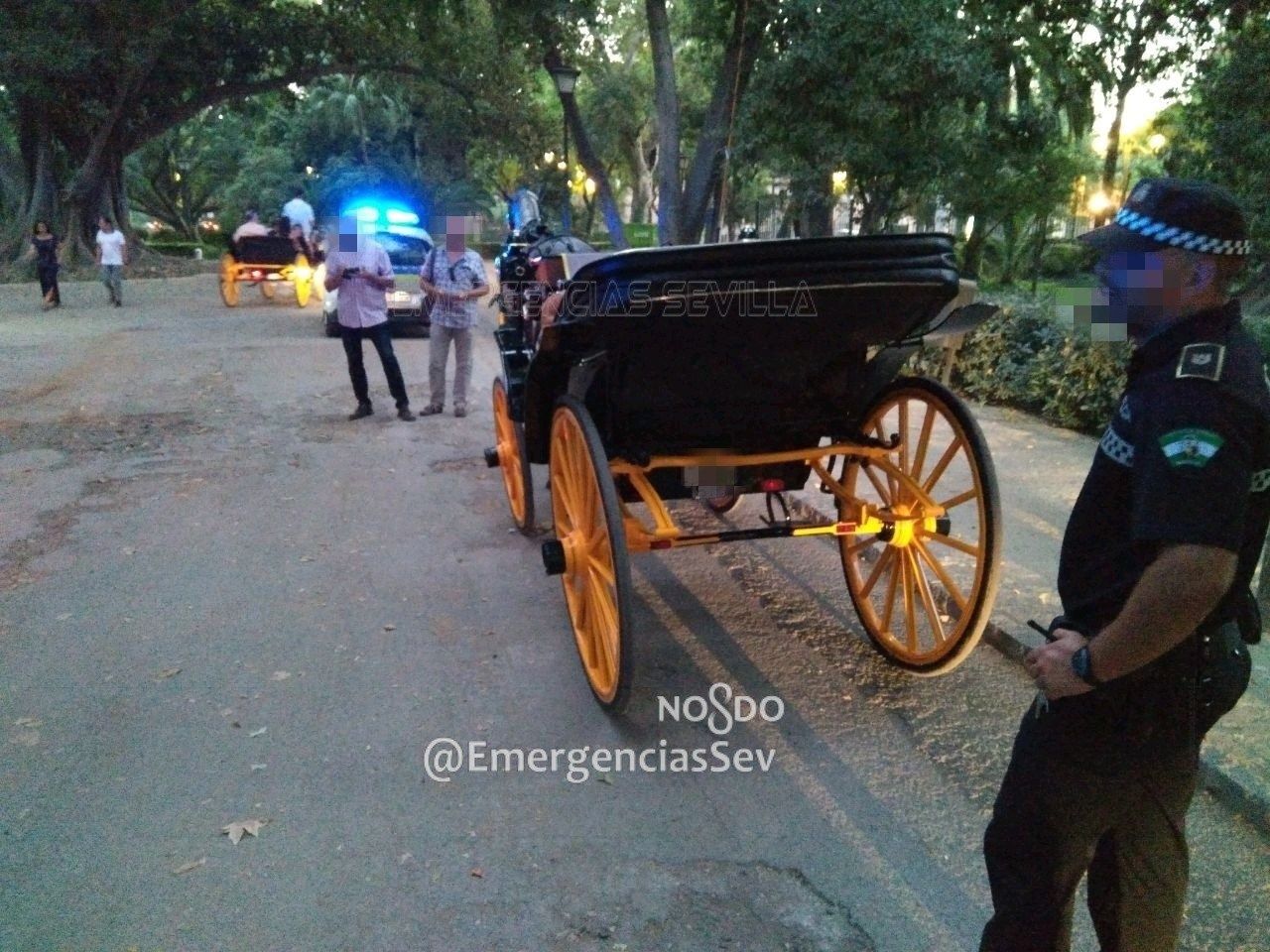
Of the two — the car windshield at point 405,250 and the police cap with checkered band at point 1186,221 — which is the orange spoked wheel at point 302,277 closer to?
the car windshield at point 405,250

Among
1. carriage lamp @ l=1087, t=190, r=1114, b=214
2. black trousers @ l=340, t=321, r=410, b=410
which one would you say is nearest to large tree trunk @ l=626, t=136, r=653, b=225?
carriage lamp @ l=1087, t=190, r=1114, b=214

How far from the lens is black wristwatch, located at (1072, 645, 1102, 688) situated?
1648 mm

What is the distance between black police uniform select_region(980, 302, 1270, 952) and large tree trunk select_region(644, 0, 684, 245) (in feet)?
46.7

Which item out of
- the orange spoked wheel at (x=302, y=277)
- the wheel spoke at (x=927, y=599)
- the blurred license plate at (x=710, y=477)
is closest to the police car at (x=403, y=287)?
the orange spoked wheel at (x=302, y=277)

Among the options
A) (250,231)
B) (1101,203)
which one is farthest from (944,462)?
(1101,203)

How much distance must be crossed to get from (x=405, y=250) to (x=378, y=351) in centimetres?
865

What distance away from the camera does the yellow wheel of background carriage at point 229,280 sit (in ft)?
60.6

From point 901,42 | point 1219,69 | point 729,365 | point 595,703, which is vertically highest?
point 901,42

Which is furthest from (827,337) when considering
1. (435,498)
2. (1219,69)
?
(1219,69)

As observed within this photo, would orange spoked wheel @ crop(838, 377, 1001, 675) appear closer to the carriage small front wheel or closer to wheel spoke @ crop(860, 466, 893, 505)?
wheel spoke @ crop(860, 466, 893, 505)

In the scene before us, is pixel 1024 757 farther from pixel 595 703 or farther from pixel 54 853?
pixel 54 853

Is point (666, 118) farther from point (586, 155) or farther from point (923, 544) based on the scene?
point (923, 544)

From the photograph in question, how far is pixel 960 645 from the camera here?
3.43 metres

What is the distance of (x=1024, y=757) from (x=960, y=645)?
1627 millimetres
